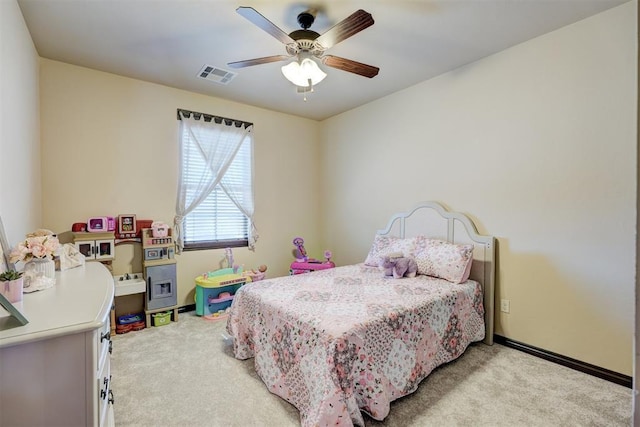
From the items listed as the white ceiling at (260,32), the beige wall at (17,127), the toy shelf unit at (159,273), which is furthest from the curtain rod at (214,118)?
the toy shelf unit at (159,273)

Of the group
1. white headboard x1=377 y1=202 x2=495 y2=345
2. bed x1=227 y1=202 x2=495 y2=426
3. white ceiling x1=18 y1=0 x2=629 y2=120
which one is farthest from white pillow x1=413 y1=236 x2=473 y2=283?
white ceiling x1=18 y1=0 x2=629 y2=120

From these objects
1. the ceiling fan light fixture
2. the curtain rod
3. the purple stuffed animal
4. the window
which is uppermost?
the curtain rod

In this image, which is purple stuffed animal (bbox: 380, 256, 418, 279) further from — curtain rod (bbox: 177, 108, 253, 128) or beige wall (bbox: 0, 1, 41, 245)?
beige wall (bbox: 0, 1, 41, 245)

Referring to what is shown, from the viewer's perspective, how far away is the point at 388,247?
3.23m

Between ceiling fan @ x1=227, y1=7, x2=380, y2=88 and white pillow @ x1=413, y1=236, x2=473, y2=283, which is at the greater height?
ceiling fan @ x1=227, y1=7, x2=380, y2=88

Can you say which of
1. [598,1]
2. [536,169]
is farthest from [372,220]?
[598,1]

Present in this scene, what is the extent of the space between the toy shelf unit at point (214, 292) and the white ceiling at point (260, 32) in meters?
2.25

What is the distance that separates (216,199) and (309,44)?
93.0 inches

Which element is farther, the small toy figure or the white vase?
the small toy figure

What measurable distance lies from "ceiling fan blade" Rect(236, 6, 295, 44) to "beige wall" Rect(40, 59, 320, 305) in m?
2.06

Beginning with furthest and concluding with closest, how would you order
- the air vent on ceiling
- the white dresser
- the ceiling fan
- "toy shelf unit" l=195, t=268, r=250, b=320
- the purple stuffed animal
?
"toy shelf unit" l=195, t=268, r=250, b=320 < the air vent on ceiling < the purple stuffed animal < the ceiling fan < the white dresser

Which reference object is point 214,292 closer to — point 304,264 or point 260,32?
point 304,264

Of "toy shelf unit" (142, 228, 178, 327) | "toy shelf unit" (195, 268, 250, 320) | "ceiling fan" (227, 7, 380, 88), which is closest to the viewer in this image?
"ceiling fan" (227, 7, 380, 88)

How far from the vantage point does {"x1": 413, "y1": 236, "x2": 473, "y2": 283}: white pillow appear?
2.61 m
